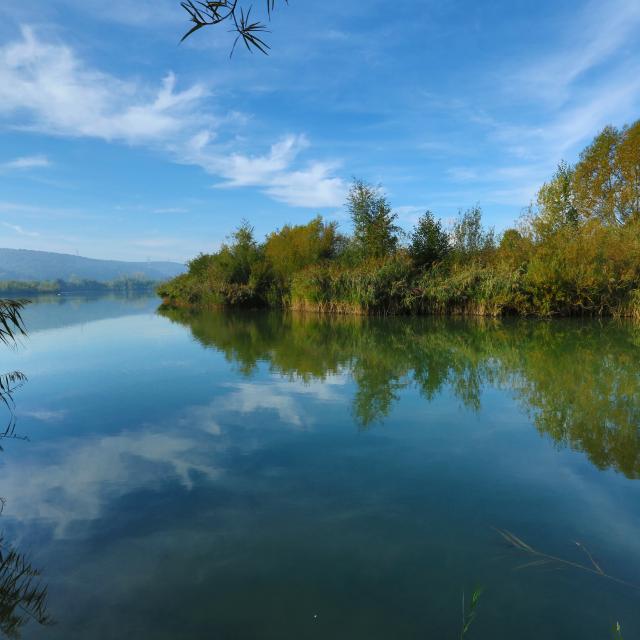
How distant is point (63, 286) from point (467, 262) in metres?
75.3

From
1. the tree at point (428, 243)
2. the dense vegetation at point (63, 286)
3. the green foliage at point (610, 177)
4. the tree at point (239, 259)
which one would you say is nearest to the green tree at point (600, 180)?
the green foliage at point (610, 177)

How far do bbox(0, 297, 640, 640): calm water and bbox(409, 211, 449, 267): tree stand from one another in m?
16.2

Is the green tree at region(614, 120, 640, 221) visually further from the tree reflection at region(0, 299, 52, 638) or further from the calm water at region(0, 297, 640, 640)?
the tree reflection at region(0, 299, 52, 638)

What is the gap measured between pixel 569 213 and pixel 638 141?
512 cm

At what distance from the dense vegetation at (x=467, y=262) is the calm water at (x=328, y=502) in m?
11.8

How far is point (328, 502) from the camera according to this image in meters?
3.58

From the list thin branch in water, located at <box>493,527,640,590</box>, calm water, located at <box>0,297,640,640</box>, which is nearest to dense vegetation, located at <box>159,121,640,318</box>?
calm water, located at <box>0,297,640,640</box>

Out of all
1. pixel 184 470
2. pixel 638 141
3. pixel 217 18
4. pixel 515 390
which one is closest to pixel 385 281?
pixel 515 390

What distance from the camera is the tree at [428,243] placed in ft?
78.5

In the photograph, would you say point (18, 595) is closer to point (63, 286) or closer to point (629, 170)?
point (629, 170)

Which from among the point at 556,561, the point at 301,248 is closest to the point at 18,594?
the point at 556,561

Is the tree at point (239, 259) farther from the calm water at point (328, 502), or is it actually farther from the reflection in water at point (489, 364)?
the calm water at point (328, 502)

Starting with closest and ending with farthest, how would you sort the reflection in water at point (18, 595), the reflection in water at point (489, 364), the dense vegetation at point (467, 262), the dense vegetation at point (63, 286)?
the reflection in water at point (18, 595) < the reflection in water at point (489, 364) < the dense vegetation at point (467, 262) < the dense vegetation at point (63, 286)

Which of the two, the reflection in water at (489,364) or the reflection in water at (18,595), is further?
the reflection in water at (489,364)
